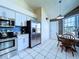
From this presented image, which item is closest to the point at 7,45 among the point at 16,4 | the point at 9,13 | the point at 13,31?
the point at 13,31

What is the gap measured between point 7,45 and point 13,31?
123 cm

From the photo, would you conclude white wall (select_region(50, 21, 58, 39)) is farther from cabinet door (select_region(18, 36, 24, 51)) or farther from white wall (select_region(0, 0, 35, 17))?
cabinet door (select_region(18, 36, 24, 51))

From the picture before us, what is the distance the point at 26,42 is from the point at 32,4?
9.44 ft

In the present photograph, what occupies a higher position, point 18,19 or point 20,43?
point 18,19

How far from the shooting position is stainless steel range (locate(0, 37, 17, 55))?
289 cm

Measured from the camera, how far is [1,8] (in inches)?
131

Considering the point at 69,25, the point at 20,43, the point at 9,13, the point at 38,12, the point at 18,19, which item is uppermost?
the point at 38,12

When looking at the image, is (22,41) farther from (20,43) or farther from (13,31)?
(13,31)

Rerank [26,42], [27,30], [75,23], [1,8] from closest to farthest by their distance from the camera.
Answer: [1,8] < [26,42] < [27,30] < [75,23]

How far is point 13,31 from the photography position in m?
4.23

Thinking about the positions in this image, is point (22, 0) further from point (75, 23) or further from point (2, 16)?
point (75, 23)

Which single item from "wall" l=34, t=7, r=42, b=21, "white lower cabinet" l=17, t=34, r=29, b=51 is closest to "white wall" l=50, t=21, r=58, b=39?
"wall" l=34, t=7, r=42, b=21

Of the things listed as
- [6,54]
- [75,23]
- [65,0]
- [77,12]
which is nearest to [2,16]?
[6,54]

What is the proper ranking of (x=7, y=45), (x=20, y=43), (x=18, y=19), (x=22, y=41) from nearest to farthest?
(x=7, y=45) < (x=20, y=43) < (x=22, y=41) < (x=18, y=19)
